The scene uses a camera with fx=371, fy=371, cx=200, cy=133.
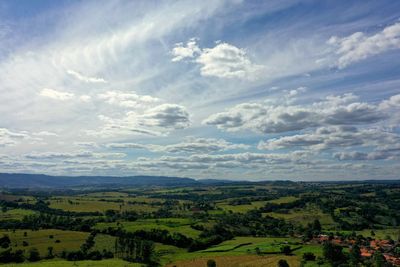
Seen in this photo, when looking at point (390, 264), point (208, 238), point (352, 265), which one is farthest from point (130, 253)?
point (390, 264)

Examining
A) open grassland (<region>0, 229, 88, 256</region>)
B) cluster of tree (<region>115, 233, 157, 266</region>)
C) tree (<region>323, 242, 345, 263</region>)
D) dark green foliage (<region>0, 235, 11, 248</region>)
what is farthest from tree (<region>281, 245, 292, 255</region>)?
dark green foliage (<region>0, 235, 11, 248</region>)

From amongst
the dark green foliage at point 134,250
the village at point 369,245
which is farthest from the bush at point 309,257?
the dark green foliage at point 134,250

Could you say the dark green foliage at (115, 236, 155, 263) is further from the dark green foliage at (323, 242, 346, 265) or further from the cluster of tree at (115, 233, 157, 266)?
the dark green foliage at (323, 242, 346, 265)

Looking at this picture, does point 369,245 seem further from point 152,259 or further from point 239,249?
point 152,259

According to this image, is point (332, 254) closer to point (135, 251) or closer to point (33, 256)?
point (135, 251)

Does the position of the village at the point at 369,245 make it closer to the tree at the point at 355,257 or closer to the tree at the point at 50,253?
the tree at the point at 355,257

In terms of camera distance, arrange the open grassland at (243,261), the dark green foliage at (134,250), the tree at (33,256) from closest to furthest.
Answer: the open grassland at (243,261) → the tree at (33,256) → the dark green foliage at (134,250)
